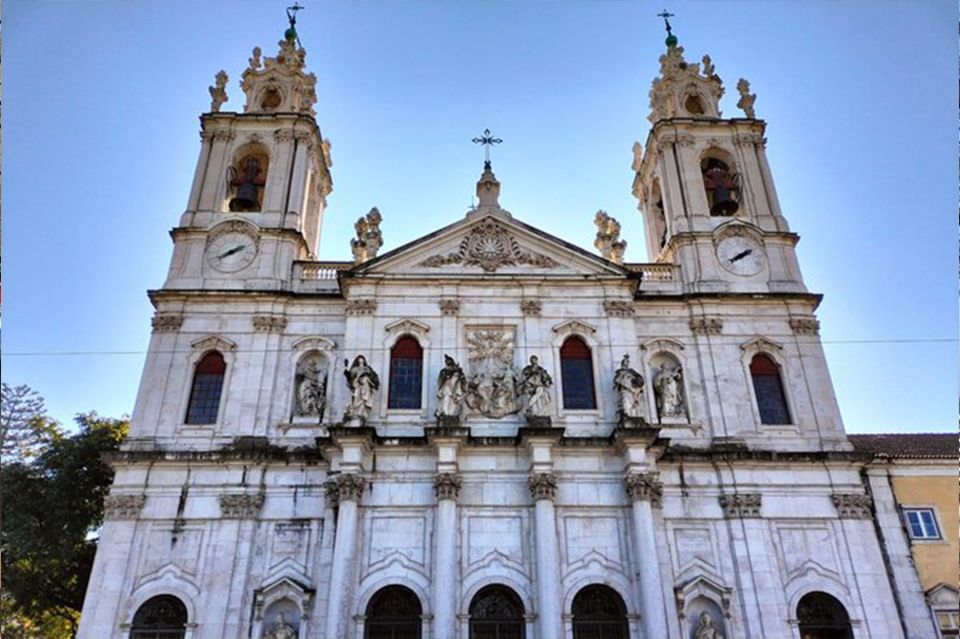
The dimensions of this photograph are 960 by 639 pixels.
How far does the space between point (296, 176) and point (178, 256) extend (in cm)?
480

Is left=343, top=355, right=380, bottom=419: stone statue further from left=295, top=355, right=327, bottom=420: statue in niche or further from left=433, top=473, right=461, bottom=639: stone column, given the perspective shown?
left=433, top=473, right=461, bottom=639: stone column

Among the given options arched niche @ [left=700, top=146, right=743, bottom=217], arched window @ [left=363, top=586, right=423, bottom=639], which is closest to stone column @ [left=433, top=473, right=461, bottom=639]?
arched window @ [left=363, top=586, right=423, bottom=639]

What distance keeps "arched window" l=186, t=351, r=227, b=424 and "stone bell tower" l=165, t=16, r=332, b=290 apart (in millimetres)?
2593

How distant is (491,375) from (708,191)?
11455mm

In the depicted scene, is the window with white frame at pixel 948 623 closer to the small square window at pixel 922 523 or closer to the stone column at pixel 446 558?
the small square window at pixel 922 523

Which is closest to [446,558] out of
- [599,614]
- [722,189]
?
[599,614]

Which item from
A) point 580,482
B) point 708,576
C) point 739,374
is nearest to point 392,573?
point 580,482

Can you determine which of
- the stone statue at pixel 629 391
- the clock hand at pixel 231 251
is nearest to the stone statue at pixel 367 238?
the clock hand at pixel 231 251

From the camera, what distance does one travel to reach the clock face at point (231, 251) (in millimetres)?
24234

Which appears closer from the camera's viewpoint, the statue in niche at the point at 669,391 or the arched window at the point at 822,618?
the arched window at the point at 822,618

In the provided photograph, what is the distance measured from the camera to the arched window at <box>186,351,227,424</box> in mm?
21562

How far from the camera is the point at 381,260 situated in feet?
77.2

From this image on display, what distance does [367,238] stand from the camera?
81.8 feet

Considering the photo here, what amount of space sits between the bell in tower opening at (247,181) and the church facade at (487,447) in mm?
194
